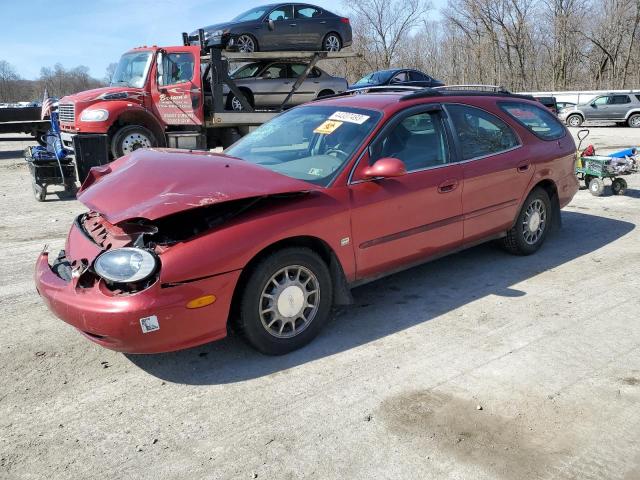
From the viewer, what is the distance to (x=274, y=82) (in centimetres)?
1364

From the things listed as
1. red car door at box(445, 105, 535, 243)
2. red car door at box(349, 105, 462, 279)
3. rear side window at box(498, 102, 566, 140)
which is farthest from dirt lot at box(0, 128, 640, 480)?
rear side window at box(498, 102, 566, 140)

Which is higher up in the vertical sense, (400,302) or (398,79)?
(398,79)

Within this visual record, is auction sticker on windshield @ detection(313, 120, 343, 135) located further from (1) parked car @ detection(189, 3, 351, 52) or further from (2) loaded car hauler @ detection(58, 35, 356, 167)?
(1) parked car @ detection(189, 3, 351, 52)

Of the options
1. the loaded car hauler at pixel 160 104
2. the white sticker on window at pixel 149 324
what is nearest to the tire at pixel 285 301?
the white sticker on window at pixel 149 324

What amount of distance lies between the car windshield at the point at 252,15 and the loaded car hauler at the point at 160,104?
97 centimetres

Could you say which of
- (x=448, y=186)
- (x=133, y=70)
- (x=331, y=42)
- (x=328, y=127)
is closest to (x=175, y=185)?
(x=328, y=127)

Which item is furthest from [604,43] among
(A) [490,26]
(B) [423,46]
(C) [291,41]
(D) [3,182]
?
(D) [3,182]

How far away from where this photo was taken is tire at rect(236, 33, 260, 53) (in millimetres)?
12383

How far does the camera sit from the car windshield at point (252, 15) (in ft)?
41.6

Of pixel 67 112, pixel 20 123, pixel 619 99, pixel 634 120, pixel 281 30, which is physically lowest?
pixel 634 120

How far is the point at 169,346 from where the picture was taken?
3.12 m

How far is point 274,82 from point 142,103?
3.92 m

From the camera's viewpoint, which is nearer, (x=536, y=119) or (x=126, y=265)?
(x=126, y=265)

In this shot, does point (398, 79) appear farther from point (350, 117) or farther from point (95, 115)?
point (350, 117)
